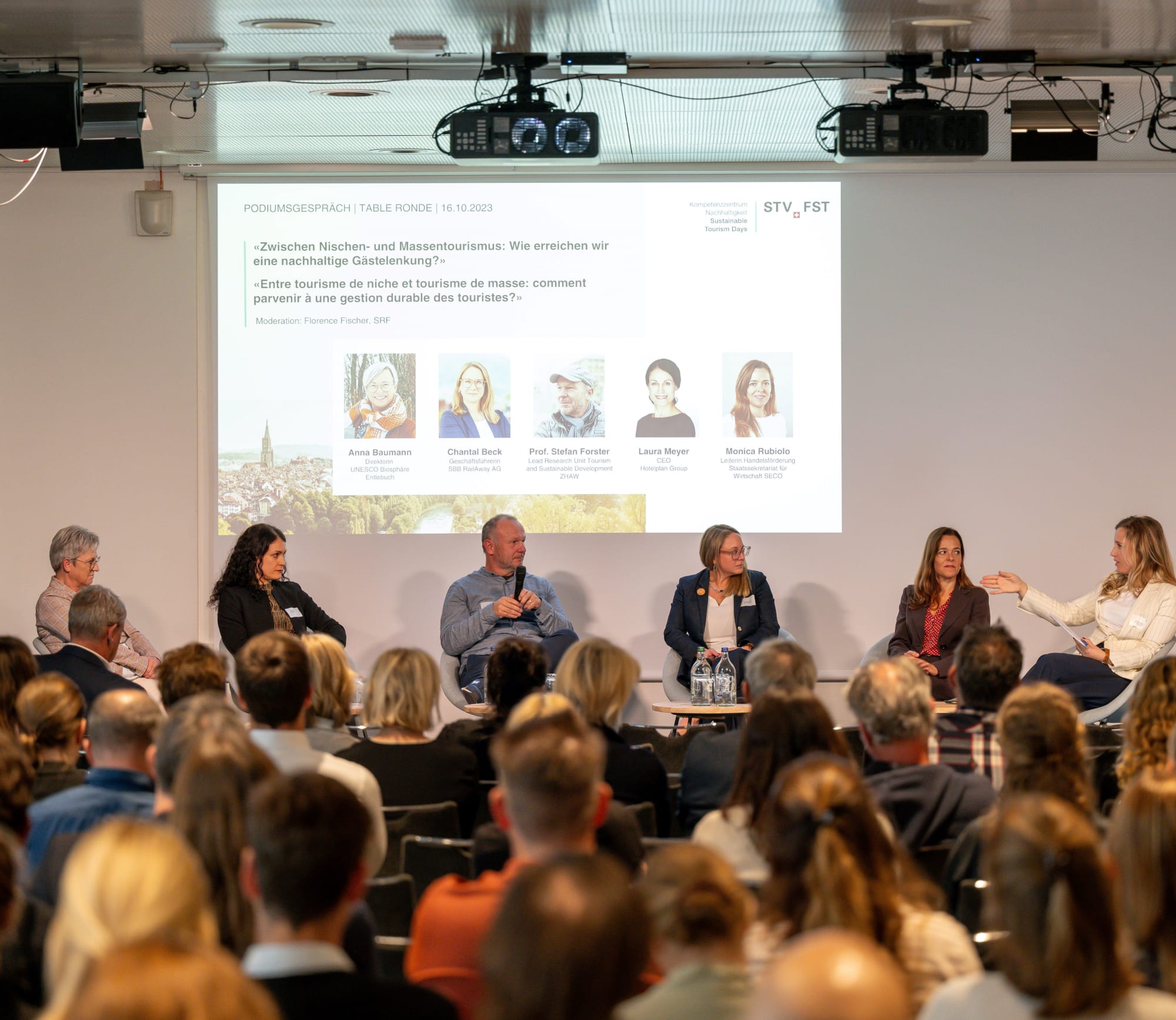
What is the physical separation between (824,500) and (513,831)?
5694 millimetres

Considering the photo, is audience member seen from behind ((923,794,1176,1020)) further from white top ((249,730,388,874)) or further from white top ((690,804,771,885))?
white top ((249,730,388,874))

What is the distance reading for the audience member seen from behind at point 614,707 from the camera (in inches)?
138

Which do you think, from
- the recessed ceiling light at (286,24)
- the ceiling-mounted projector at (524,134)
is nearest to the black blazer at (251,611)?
the ceiling-mounted projector at (524,134)

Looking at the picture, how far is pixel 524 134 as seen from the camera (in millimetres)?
5664

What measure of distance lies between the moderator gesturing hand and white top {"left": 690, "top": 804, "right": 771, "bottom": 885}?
441 cm

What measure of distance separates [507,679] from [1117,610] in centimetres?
403

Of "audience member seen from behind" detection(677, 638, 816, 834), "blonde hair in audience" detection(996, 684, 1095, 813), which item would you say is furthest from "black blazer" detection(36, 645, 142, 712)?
"blonde hair in audience" detection(996, 684, 1095, 813)

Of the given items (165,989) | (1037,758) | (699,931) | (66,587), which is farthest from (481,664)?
(165,989)

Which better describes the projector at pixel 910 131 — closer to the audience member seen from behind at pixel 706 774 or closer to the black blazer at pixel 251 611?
the audience member seen from behind at pixel 706 774

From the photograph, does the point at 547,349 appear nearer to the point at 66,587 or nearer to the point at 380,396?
the point at 380,396

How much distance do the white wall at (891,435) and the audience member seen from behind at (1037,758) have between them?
15.4 ft

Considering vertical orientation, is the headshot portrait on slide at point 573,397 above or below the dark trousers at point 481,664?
above

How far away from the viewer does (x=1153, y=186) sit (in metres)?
7.67

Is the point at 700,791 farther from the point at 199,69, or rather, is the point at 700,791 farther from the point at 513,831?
the point at 199,69
